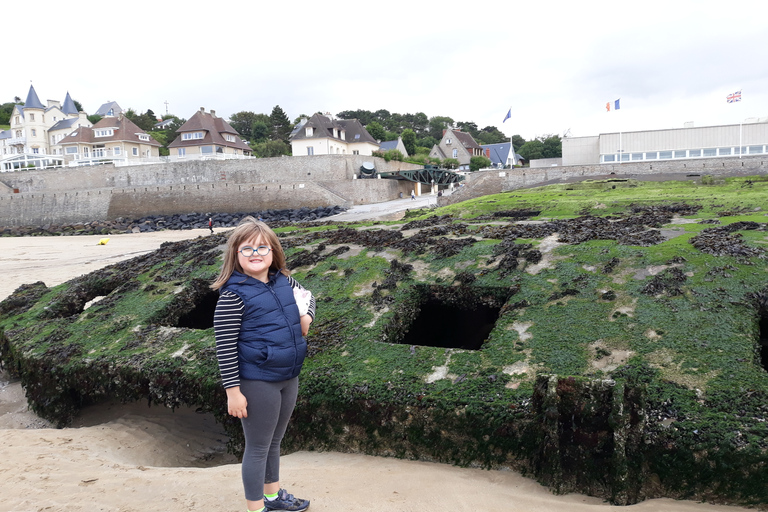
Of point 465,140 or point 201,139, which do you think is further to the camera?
point 465,140

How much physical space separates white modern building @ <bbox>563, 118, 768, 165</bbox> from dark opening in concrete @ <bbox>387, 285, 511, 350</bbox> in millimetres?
30464

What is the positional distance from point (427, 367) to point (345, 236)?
612cm

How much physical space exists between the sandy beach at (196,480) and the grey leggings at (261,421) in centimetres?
68

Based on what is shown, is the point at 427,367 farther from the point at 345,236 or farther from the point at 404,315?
the point at 345,236

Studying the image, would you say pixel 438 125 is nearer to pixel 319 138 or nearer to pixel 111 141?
pixel 319 138

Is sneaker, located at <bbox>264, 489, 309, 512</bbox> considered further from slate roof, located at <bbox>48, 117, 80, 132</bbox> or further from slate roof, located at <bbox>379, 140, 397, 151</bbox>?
slate roof, located at <bbox>48, 117, 80, 132</bbox>

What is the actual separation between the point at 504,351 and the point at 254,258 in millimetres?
3516

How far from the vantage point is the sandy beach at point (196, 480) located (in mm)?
4402

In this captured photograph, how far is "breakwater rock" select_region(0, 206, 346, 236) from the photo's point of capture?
1789 inches

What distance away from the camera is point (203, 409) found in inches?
263

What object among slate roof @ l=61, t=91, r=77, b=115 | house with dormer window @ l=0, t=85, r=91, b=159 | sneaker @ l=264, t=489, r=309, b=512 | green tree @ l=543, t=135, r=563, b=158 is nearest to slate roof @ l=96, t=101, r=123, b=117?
slate roof @ l=61, t=91, r=77, b=115

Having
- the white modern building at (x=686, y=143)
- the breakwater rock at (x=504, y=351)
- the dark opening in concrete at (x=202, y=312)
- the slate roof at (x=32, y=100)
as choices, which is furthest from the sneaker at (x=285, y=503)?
the slate roof at (x=32, y=100)

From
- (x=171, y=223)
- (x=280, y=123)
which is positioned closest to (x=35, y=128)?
(x=280, y=123)

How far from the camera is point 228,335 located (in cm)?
369
